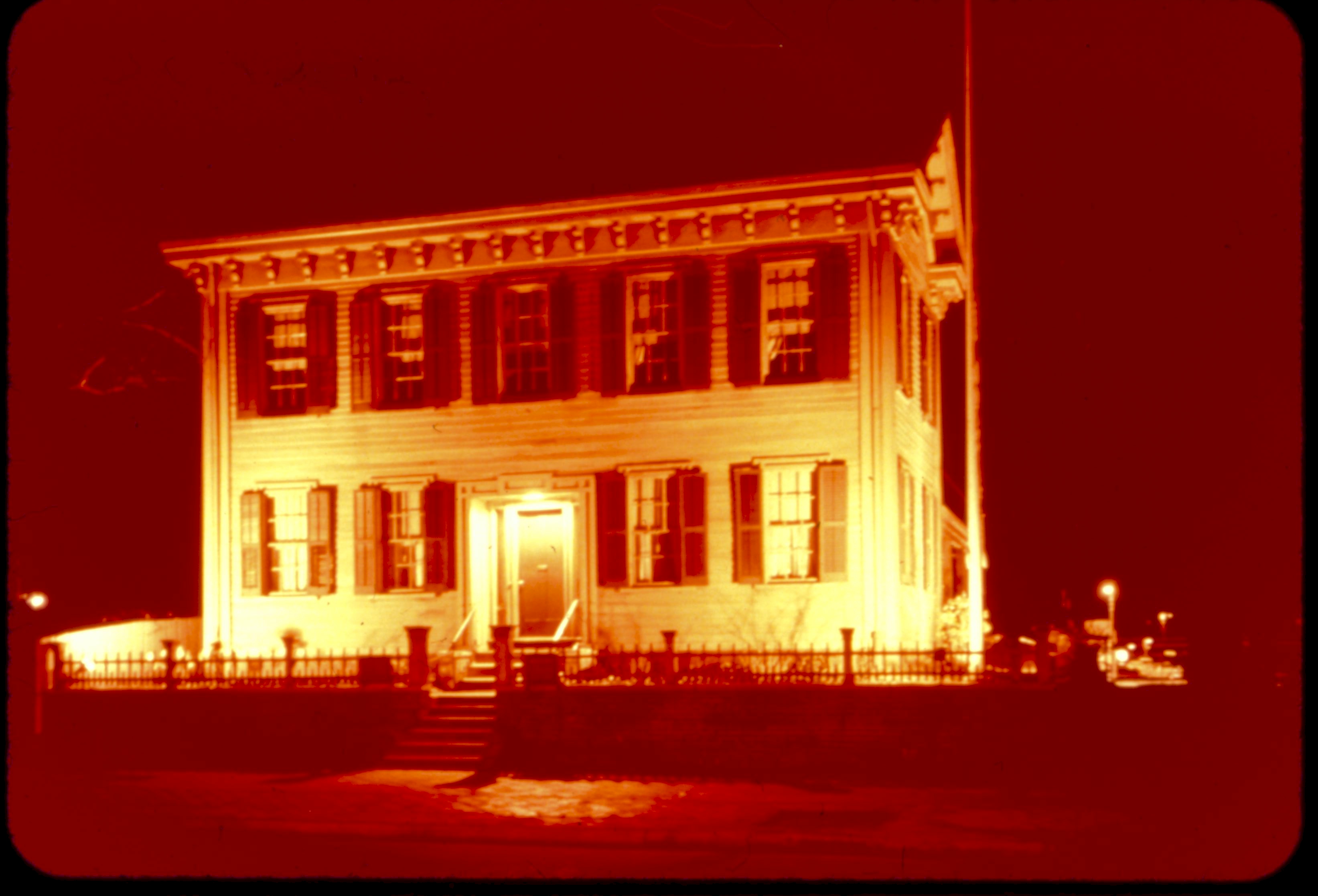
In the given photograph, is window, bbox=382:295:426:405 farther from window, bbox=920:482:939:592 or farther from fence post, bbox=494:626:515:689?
window, bbox=920:482:939:592

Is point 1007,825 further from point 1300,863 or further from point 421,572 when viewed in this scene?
point 421,572

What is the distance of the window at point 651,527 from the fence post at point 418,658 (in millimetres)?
3184

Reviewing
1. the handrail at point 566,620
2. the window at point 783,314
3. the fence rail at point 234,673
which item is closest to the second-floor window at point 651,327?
the window at point 783,314

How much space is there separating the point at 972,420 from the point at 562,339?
6380 mm

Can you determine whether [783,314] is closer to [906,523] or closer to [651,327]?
[651,327]

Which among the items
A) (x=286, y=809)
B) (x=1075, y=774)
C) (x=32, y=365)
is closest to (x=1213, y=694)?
(x=1075, y=774)

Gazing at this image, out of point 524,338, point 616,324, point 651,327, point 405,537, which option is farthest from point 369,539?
point 651,327

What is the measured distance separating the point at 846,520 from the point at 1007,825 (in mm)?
7209

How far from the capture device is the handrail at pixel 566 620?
2288cm

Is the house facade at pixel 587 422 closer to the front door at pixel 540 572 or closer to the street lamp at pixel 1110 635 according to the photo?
the front door at pixel 540 572

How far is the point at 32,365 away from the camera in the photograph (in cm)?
3112

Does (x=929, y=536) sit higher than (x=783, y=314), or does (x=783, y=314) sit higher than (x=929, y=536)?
(x=783, y=314)

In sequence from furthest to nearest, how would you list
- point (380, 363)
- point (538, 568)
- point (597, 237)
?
point (380, 363), point (538, 568), point (597, 237)

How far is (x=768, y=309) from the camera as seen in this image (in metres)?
22.7
